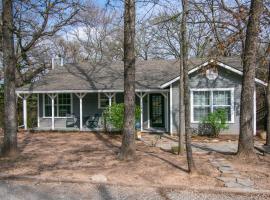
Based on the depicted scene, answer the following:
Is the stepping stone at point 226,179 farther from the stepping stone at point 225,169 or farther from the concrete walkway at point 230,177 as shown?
the stepping stone at point 225,169

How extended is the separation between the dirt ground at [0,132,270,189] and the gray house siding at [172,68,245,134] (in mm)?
4910

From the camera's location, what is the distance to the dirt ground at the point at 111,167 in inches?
329

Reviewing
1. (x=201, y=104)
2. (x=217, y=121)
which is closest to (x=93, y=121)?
(x=201, y=104)

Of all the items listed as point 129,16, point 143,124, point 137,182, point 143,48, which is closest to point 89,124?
point 143,124

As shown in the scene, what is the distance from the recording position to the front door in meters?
20.4

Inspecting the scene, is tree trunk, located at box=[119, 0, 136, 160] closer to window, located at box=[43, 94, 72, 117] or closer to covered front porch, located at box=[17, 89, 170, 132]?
covered front porch, located at box=[17, 89, 170, 132]

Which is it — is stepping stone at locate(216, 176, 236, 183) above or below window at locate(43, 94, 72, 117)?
below

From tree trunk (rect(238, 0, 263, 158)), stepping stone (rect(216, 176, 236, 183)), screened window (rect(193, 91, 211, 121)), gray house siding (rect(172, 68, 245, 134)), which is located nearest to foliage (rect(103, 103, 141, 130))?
gray house siding (rect(172, 68, 245, 134))

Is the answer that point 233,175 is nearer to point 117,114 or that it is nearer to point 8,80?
point 8,80

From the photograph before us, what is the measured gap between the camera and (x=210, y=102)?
18.2 metres

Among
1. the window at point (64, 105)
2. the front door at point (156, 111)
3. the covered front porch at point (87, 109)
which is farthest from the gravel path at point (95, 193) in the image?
the window at point (64, 105)

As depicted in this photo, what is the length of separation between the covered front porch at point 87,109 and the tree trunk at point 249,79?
812 centimetres

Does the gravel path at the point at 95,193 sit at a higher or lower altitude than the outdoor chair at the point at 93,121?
lower

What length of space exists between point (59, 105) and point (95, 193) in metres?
14.9
